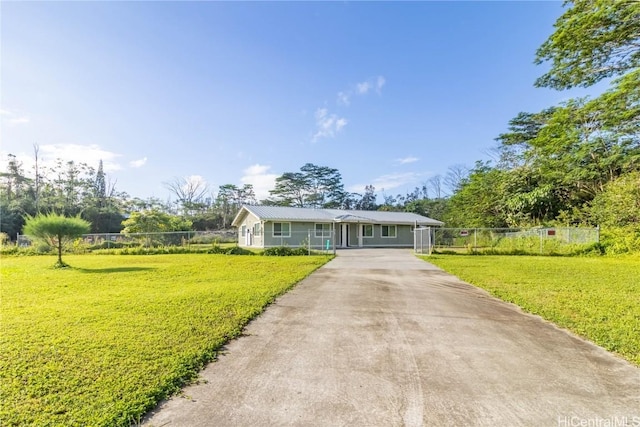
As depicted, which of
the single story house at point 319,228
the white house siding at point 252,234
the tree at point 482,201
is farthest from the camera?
the tree at point 482,201

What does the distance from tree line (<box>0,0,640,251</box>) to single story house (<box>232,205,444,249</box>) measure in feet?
22.8

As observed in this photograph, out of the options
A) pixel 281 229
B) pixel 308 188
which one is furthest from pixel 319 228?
pixel 308 188

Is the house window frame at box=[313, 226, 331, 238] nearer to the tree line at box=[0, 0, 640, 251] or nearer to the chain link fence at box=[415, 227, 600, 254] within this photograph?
the chain link fence at box=[415, 227, 600, 254]

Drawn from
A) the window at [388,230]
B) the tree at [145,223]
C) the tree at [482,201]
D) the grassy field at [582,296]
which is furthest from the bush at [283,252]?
the tree at [482,201]

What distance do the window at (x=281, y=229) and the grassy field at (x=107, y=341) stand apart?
1469cm

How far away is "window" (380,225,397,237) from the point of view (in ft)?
87.4

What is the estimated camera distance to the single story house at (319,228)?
2255 centimetres

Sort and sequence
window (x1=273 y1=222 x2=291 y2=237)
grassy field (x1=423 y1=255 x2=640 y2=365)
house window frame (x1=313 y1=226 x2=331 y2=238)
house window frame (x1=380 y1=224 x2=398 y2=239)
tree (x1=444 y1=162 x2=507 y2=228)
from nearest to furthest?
1. grassy field (x1=423 y1=255 x2=640 y2=365)
2. window (x1=273 y1=222 x2=291 y2=237)
3. house window frame (x1=313 y1=226 x2=331 y2=238)
4. tree (x1=444 y1=162 x2=507 y2=228)
5. house window frame (x1=380 y1=224 x2=398 y2=239)

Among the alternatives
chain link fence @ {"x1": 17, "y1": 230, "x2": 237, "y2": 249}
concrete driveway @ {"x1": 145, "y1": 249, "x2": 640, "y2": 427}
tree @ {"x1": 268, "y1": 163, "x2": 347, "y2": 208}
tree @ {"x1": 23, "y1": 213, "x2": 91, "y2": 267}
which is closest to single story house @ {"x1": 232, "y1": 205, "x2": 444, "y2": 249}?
chain link fence @ {"x1": 17, "y1": 230, "x2": 237, "y2": 249}

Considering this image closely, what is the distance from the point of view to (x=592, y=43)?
14.3 meters

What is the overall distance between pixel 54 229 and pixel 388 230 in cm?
2195

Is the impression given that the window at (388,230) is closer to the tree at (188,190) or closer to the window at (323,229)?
the window at (323,229)

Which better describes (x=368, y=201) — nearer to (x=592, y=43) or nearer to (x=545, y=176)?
(x=545, y=176)

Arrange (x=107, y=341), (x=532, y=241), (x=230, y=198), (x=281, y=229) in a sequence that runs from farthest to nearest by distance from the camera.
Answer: (x=230, y=198)
(x=281, y=229)
(x=532, y=241)
(x=107, y=341)
